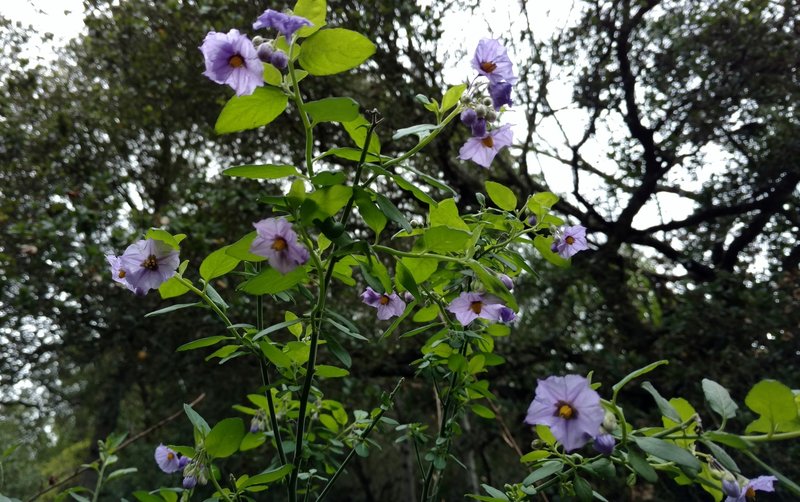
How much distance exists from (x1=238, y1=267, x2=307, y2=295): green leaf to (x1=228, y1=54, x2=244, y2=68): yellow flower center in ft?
0.81

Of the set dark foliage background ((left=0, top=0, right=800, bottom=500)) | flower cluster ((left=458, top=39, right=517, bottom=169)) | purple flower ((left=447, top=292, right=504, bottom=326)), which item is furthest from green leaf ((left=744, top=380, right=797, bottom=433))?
dark foliage background ((left=0, top=0, right=800, bottom=500))

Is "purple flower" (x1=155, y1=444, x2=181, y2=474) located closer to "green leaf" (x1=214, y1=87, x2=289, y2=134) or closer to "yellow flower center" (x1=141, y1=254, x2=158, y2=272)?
"yellow flower center" (x1=141, y1=254, x2=158, y2=272)

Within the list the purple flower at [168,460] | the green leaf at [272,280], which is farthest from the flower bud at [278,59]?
the purple flower at [168,460]

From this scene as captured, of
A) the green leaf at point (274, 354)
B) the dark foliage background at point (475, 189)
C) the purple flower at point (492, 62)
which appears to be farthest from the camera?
the dark foliage background at point (475, 189)

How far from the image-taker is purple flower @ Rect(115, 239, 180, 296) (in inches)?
30.7

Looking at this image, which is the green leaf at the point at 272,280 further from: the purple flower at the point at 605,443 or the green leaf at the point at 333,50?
the purple flower at the point at 605,443

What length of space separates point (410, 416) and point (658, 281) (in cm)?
252

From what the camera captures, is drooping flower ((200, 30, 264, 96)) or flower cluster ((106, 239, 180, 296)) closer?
drooping flower ((200, 30, 264, 96))

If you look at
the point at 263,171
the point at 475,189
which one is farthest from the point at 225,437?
the point at 475,189

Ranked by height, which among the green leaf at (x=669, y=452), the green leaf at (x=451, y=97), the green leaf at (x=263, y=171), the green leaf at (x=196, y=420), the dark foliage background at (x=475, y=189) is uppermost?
the dark foliage background at (x=475, y=189)

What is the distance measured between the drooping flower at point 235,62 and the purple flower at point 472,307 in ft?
1.51

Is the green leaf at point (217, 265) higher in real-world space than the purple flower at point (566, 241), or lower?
lower

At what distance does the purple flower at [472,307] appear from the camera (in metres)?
0.88

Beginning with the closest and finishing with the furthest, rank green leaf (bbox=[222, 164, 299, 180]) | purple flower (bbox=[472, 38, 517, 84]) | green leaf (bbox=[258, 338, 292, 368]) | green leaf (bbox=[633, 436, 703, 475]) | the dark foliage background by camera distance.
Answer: green leaf (bbox=[633, 436, 703, 475]) < green leaf (bbox=[222, 164, 299, 180]) < green leaf (bbox=[258, 338, 292, 368]) < purple flower (bbox=[472, 38, 517, 84]) < the dark foliage background
